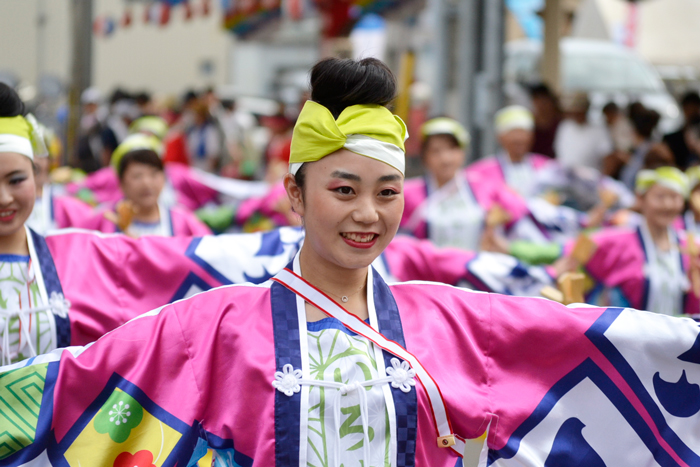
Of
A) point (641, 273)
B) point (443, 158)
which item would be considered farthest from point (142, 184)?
point (641, 273)

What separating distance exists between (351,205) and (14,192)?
3.03 feet

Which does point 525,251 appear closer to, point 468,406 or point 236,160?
point 468,406

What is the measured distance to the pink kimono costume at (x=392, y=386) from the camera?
1612 mm

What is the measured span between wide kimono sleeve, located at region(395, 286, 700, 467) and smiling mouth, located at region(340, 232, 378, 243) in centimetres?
21

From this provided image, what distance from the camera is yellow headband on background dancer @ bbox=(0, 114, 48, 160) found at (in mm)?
2031

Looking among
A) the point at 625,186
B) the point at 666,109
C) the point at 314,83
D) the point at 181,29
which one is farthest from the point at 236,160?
the point at 181,29

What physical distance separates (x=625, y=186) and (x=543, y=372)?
4757 millimetres

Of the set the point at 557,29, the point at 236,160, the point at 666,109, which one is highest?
the point at 557,29

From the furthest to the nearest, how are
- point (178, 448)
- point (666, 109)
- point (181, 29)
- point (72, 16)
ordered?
point (181, 29), point (666, 109), point (72, 16), point (178, 448)

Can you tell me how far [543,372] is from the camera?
1.80m

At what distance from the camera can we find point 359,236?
1604mm

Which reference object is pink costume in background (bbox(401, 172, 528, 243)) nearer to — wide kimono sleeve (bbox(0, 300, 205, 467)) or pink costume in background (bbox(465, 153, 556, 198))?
pink costume in background (bbox(465, 153, 556, 198))

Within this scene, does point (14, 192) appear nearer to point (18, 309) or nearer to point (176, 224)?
point (18, 309)

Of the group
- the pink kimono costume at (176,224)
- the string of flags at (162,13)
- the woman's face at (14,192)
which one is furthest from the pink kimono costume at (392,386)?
the string of flags at (162,13)
